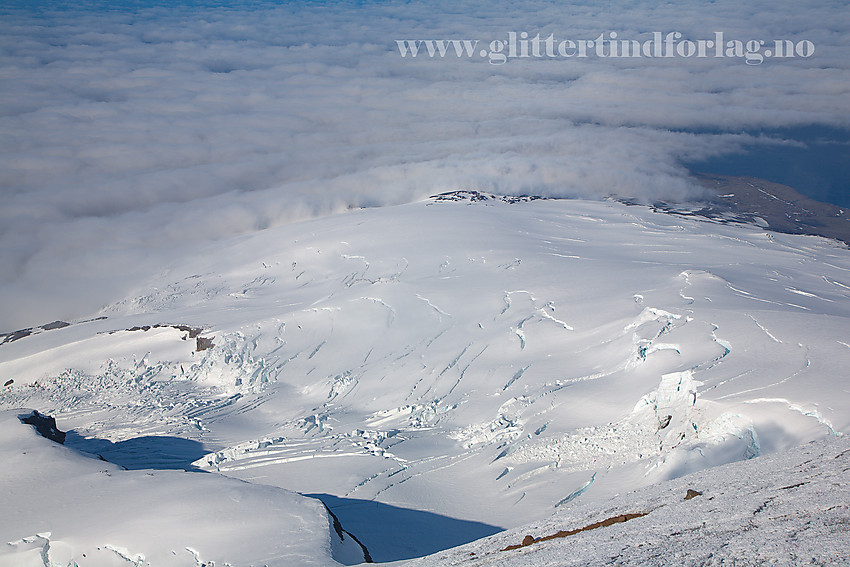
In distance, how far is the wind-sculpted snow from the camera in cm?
2477

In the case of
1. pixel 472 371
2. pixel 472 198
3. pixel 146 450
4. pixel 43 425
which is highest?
pixel 43 425

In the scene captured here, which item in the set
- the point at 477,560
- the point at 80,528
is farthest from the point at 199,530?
the point at 477,560

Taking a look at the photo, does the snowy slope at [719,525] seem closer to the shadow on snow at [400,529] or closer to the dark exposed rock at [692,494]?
the dark exposed rock at [692,494]

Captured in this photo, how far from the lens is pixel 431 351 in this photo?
39.0 metres

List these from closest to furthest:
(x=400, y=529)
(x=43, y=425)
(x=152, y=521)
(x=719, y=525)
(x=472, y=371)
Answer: (x=719, y=525) → (x=152, y=521) → (x=400, y=529) → (x=43, y=425) → (x=472, y=371)

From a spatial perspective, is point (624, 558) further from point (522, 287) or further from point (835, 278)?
point (835, 278)

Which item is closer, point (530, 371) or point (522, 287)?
point (530, 371)

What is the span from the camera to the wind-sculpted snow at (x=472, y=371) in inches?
975

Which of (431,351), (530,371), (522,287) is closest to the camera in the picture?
(530,371)

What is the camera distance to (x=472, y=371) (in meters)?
36.3

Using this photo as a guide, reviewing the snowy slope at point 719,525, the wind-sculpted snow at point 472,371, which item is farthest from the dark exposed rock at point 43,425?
the snowy slope at point 719,525

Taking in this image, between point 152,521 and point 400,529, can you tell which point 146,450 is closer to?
point 400,529

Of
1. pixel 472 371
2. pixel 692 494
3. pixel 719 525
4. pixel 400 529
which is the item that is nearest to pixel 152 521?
pixel 400 529

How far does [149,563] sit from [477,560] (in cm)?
925
